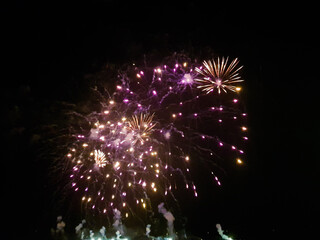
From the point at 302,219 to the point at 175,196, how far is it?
4808 millimetres

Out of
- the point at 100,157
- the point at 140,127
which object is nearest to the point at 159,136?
the point at 140,127

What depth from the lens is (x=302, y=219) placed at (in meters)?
9.34

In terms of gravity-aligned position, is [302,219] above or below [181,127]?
below

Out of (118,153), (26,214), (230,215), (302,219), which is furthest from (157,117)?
(26,214)

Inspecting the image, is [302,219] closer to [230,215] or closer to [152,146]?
[230,215]

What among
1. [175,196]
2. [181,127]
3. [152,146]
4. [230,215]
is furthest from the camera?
[175,196]

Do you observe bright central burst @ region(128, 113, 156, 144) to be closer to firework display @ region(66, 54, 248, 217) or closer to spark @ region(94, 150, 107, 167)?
firework display @ region(66, 54, 248, 217)

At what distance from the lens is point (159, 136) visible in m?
9.30

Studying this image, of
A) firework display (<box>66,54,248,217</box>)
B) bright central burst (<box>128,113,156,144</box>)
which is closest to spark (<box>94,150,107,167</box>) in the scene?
firework display (<box>66,54,248,217</box>)

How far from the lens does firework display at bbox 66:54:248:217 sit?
8422mm

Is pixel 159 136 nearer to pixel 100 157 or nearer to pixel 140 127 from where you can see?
pixel 140 127

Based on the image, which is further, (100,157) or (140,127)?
(100,157)

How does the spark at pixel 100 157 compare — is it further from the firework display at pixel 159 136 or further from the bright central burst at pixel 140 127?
the bright central burst at pixel 140 127

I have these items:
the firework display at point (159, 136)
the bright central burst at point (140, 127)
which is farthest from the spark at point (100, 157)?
the bright central burst at point (140, 127)
